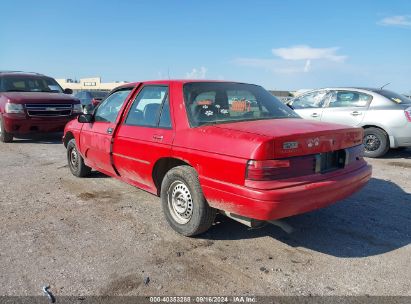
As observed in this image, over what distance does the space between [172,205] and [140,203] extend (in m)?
1.05

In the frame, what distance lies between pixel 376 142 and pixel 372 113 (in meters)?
0.63

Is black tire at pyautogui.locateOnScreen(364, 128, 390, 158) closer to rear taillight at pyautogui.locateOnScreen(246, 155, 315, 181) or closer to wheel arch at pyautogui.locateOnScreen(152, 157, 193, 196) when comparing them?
rear taillight at pyautogui.locateOnScreen(246, 155, 315, 181)

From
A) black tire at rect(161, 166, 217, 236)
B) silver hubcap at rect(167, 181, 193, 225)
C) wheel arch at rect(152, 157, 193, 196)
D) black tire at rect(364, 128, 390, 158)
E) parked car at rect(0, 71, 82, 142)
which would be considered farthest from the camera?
parked car at rect(0, 71, 82, 142)

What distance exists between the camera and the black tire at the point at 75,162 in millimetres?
5992

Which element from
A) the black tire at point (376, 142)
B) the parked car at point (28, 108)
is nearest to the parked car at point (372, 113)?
the black tire at point (376, 142)

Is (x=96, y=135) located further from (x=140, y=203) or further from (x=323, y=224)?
(x=323, y=224)

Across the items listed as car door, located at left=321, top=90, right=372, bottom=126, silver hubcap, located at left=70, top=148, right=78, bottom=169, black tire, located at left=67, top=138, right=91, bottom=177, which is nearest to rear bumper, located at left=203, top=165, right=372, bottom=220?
black tire, located at left=67, top=138, right=91, bottom=177

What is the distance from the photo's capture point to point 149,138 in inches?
161

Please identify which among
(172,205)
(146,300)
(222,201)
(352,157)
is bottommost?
(146,300)

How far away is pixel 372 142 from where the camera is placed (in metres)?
8.06

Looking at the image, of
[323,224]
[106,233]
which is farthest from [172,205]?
[323,224]

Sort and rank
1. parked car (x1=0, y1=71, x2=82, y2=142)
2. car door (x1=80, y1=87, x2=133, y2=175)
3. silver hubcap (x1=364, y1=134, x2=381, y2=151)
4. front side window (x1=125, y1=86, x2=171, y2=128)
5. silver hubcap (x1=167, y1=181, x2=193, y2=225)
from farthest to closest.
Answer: parked car (x1=0, y1=71, x2=82, y2=142)
silver hubcap (x1=364, y1=134, x2=381, y2=151)
car door (x1=80, y1=87, x2=133, y2=175)
front side window (x1=125, y1=86, x2=171, y2=128)
silver hubcap (x1=167, y1=181, x2=193, y2=225)

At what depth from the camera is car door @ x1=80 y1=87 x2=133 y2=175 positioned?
4863 millimetres

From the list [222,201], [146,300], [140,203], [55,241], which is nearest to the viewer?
[146,300]
